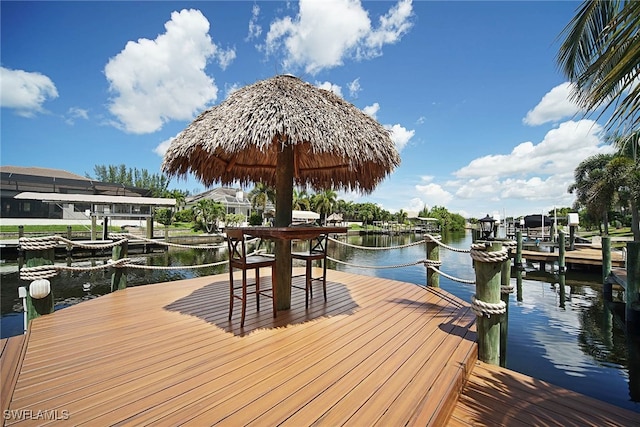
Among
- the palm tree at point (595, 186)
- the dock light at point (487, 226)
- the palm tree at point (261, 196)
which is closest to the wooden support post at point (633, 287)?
the dock light at point (487, 226)

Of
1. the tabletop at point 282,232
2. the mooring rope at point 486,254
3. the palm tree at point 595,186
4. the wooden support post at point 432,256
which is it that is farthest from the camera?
the palm tree at point 595,186

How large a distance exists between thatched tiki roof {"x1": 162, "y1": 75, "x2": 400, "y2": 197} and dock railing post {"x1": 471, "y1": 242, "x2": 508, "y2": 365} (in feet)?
4.98

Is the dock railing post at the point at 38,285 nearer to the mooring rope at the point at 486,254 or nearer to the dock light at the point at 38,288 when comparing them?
the dock light at the point at 38,288

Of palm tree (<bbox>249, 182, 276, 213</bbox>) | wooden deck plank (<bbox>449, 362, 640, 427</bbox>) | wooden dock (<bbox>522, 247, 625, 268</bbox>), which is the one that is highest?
palm tree (<bbox>249, 182, 276, 213</bbox>)

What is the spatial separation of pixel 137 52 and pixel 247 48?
8.66ft

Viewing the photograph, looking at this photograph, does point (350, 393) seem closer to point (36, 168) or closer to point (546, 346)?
point (546, 346)

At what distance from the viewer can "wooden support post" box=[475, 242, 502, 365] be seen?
2.32 metres

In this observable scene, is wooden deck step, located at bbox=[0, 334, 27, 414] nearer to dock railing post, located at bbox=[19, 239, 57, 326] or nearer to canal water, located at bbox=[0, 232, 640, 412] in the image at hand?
dock railing post, located at bbox=[19, 239, 57, 326]

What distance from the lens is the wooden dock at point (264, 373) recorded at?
149 cm

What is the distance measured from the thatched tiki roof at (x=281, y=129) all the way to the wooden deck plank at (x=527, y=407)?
2294 mm

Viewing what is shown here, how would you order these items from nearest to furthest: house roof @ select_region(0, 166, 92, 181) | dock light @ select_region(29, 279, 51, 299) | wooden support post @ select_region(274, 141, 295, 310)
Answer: dock light @ select_region(29, 279, 51, 299) → wooden support post @ select_region(274, 141, 295, 310) → house roof @ select_region(0, 166, 92, 181)

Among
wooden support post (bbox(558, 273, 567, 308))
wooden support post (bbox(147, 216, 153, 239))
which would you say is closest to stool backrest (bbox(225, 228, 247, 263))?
wooden support post (bbox(558, 273, 567, 308))

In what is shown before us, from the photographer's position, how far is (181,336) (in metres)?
2.51

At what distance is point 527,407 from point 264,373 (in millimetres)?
1720
